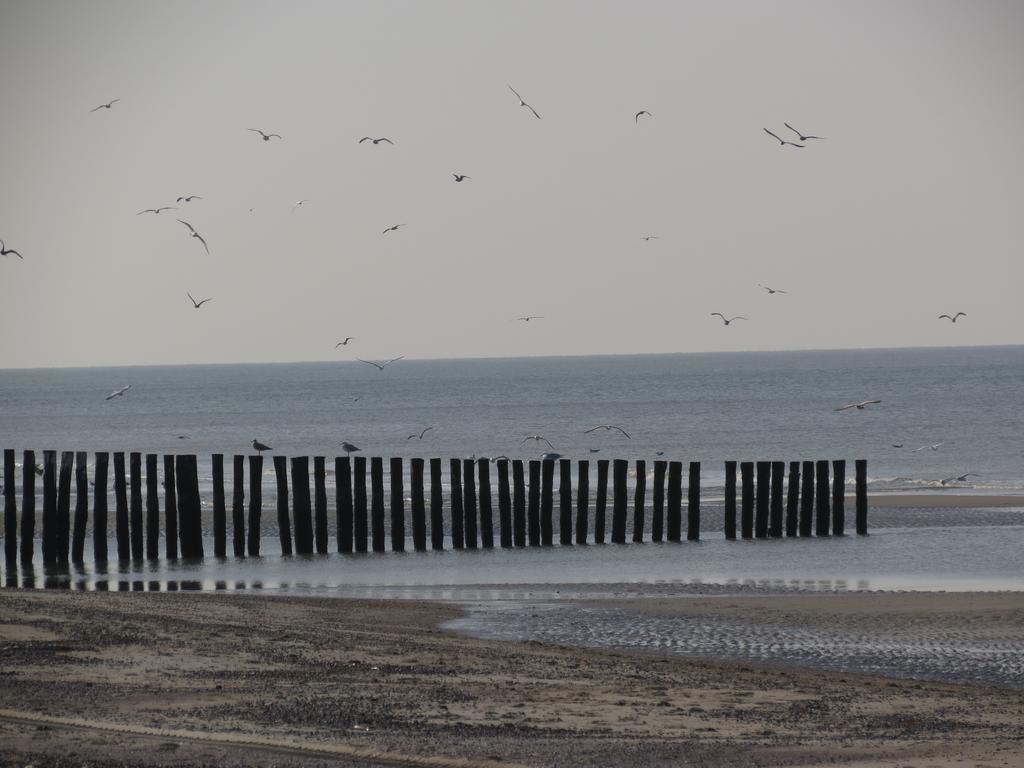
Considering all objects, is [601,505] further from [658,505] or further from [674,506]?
[674,506]

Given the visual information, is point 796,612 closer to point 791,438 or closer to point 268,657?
point 268,657

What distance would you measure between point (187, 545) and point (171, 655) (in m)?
11.3

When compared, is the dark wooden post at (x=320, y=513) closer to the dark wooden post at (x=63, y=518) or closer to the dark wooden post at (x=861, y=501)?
the dark wooden post at (x=63, y=518)

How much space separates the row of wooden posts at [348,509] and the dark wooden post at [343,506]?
23 millimetres

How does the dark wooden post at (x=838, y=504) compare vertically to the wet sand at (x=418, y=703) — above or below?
below

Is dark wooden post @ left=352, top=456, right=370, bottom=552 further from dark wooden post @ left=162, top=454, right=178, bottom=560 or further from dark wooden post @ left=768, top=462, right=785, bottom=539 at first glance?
dark wooden post @ left=768, top=462, right=785, bottom=539

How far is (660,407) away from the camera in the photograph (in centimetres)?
9594

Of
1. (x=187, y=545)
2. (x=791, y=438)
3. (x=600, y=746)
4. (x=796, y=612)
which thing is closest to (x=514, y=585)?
(x=796, y=612)

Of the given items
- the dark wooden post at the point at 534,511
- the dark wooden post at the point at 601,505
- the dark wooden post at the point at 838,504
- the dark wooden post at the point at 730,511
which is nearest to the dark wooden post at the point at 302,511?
the dark wooden post at the point at 534,511

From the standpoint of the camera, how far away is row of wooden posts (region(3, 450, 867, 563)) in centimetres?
2244

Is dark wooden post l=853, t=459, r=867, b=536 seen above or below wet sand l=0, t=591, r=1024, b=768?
below

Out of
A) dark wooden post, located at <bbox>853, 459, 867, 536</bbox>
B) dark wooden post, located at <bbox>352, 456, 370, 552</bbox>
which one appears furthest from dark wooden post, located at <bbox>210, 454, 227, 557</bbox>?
dark wooden post, located at <bbox>853, 459, 867, 536</bbox>

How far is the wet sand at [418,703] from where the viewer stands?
8.80m

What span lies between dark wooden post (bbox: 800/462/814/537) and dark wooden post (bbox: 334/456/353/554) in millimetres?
8223
